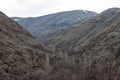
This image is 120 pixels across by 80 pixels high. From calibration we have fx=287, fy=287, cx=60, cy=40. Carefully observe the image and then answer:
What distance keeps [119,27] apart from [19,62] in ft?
111

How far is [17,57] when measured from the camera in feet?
131

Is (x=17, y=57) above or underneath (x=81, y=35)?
above

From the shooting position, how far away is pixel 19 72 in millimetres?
34969

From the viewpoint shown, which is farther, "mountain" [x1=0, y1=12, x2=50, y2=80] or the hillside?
the hillside

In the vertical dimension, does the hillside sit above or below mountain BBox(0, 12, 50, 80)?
below

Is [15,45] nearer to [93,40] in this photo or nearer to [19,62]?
[19,62]

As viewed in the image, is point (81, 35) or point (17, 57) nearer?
point (17, 57)

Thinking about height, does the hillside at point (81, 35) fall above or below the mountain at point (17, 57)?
below

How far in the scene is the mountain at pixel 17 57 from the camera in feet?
112

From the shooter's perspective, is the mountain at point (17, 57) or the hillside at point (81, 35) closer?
the mountain at point (17, 57)

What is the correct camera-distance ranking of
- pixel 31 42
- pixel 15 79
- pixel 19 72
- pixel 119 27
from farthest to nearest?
pixel 119 27 → pixel 31 42 → pixel 19 72 → pixel 15 79

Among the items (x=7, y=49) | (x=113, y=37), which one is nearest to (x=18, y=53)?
(x=7, y=49)

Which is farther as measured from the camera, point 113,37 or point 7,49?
point 113,37

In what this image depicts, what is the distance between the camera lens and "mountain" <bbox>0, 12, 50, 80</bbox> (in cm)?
3416
